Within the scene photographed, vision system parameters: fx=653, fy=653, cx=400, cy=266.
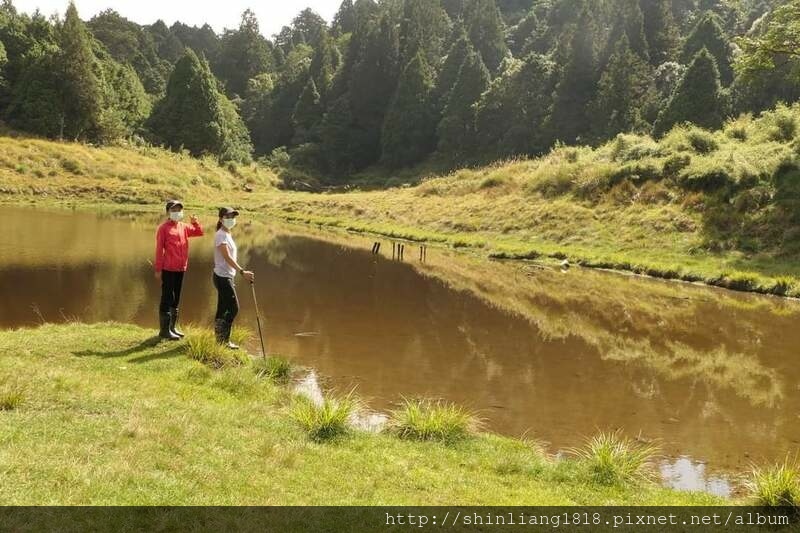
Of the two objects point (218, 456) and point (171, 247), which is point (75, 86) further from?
point (218, 456)

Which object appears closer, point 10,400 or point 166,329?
point 10,400

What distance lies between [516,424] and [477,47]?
89.5m

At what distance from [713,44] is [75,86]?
61499mm

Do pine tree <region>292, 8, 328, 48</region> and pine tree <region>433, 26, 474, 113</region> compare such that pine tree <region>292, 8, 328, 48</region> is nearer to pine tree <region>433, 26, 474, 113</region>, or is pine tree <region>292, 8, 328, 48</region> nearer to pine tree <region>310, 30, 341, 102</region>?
pine tree <region>310, 30, 341, 102</region>

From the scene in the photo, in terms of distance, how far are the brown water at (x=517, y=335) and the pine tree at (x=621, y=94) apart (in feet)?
132

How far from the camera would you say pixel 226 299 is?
464 inches

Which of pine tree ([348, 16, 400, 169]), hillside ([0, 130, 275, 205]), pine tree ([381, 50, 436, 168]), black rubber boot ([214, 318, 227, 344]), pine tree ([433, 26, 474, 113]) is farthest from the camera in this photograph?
pine tree ([348, 16, 400, 169])

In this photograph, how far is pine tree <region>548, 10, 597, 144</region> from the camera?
2648 inches

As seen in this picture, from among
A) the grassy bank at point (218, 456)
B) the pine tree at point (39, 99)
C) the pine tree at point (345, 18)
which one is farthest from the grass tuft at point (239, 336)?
the pine tree at point (345, 18)

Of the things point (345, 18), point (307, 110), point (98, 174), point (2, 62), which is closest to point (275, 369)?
point (98, 174)

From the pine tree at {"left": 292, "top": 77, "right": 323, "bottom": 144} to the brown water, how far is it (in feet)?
224

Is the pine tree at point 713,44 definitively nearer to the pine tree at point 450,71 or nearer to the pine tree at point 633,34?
the pine tree at point 633,34

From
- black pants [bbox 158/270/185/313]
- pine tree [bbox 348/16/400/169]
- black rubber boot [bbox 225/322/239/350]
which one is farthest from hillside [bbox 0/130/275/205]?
black rubber boot [bbox 225/322/239/350]

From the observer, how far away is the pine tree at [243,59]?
119m
